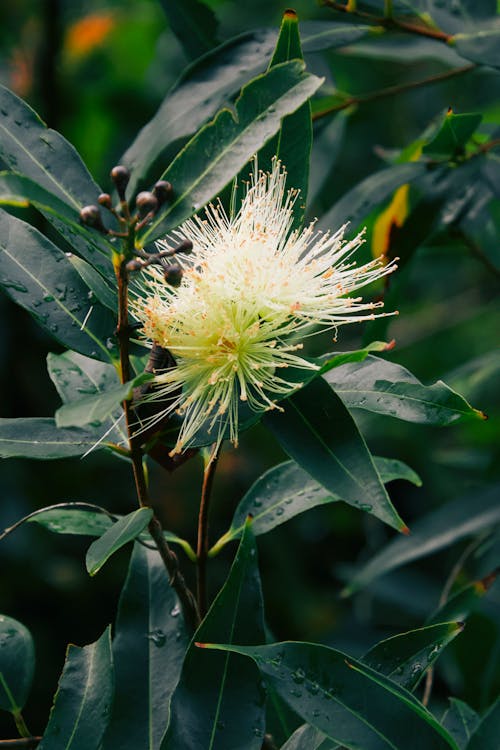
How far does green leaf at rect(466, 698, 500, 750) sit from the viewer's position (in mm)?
781

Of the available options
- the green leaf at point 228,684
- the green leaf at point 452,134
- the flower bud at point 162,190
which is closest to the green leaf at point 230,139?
the flower bud at point 162,190

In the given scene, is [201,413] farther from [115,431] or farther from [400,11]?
[400,11]

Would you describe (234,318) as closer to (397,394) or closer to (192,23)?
(397,394)

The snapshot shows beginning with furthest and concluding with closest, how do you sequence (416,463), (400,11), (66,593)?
(416,463), (66,593), (400,11)

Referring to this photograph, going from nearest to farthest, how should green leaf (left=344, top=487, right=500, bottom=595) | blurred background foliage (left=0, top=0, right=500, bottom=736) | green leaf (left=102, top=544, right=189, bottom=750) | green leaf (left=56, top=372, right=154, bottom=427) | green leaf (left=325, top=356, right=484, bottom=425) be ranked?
1. green leaf (left=56, top=372, right=154, bottom=427)
2. green leaf (left=325, top=356, right=484, bottom=425)
3. green leaf (left=102, top=544, right=189, bottom=750)
4. green leaf (left=344, top=487, right=500, bottom=595)
5. blurred background foliage (left=0, top=0, right=500, bottom=736)

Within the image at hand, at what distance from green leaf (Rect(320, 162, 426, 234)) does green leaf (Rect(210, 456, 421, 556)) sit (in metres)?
0.33

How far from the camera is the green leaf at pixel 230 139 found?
744mm

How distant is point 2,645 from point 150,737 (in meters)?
0.18

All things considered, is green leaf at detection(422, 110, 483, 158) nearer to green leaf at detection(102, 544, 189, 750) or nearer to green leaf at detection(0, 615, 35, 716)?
green leaf at detection(102, 544, 189, 750)

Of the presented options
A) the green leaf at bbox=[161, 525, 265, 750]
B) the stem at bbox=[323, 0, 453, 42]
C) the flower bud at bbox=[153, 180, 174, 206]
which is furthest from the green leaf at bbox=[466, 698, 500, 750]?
the stem at bbox=[323, 0, 453, 42]

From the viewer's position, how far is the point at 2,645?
90cm

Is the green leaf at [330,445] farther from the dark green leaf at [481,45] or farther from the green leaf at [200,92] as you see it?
the dark green leaf at [481,45]

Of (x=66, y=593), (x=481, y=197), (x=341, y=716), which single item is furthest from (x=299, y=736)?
(x=66, y=593)

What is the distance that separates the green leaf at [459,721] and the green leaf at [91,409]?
1.80 ft
